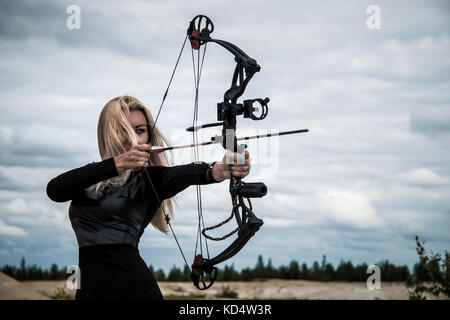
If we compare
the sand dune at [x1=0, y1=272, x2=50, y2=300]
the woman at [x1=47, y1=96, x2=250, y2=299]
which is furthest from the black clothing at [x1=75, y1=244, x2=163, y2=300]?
the sand dune at [x1=0, y1=272, x2=50, y2=300]

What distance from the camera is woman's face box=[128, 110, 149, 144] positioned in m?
3.17

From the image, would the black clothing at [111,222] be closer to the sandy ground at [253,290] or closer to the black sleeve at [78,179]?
the black sleeve at [78,179]

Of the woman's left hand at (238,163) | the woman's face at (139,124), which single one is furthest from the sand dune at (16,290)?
the woman's left hand at (238,163)

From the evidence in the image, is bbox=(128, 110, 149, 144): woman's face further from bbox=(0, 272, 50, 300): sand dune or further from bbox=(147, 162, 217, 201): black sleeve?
bbox=(0, 272, 50, 300): sand dune

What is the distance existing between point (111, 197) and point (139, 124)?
1.72ft

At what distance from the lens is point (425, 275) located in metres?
6.51

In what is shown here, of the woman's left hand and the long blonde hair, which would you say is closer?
the woman's left hand

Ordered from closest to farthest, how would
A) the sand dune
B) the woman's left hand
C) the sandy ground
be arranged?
the woman's left hand < the sandy ground < the sand dune

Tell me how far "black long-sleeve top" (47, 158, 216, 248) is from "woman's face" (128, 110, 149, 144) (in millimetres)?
250

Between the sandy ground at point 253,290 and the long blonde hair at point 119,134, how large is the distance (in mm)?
5723

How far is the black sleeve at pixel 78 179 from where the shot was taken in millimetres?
2822
